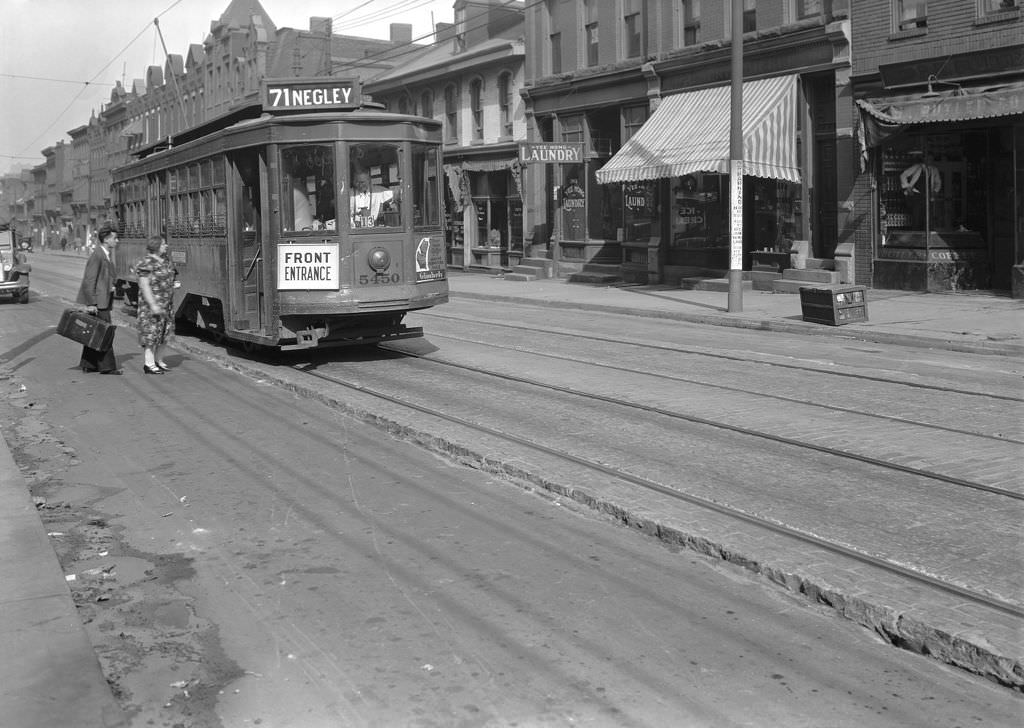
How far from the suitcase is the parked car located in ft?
52.5

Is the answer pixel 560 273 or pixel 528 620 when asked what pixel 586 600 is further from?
pixel 560 273

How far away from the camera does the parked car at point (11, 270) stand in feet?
94.4

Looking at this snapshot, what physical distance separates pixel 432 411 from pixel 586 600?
5.51m

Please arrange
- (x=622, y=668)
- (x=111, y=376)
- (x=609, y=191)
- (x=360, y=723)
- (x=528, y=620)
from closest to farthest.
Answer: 1. (x=360, y=723)
2. (x=622, y=668)
3. (x=528, y=620)
4. (x=111, y=376)
5. (x=609, y=191)

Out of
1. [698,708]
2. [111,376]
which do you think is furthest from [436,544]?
[111,376]

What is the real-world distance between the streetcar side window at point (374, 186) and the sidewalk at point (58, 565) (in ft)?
17.9

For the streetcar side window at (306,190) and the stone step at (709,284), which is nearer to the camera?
the streetcar side window at (306,190)

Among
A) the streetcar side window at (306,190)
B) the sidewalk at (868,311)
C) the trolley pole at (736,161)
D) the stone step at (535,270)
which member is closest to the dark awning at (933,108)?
the trolley pole at (736,161)

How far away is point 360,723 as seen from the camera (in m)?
4.35

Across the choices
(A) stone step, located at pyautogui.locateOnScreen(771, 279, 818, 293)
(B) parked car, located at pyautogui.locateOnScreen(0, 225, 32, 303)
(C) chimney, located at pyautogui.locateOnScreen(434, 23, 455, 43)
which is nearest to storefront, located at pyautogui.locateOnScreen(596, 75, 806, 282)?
(A) stone step, located at pyautogui.locateOnScreen(771, 279, 818, 293)

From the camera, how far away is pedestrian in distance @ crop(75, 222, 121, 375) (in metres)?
14.4

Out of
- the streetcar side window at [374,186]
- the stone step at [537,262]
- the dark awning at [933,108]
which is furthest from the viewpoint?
the stone step at [537,262]

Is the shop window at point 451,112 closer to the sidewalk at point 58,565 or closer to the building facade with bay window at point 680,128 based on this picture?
the building facade with bay window at point 680,128

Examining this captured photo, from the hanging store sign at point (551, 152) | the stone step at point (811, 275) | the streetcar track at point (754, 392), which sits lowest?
the streetcar track at point (754, 392)
